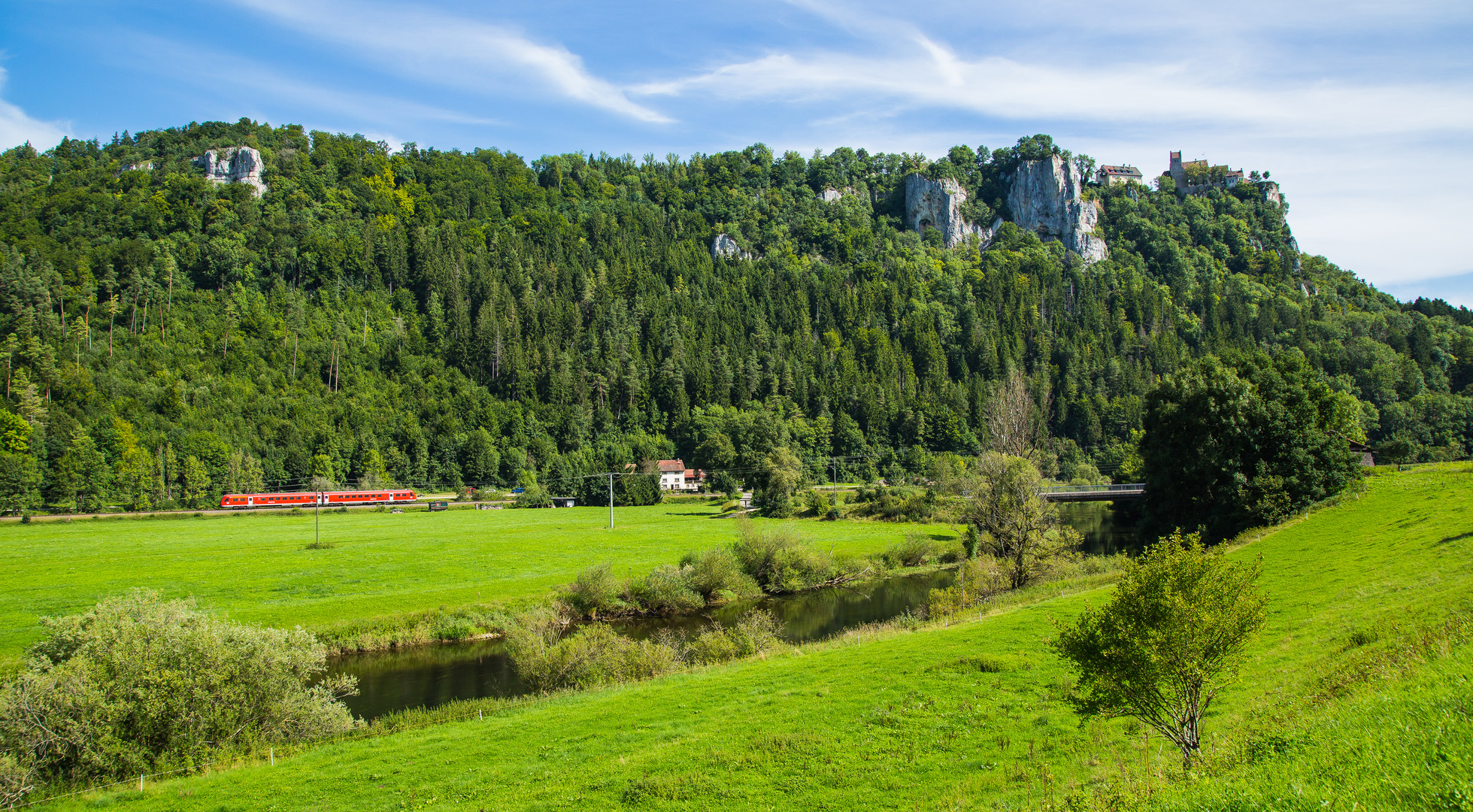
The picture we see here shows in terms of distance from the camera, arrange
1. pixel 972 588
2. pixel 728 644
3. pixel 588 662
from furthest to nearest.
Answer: pixel 972 588 → pixel 728 644 → pixel 588 662

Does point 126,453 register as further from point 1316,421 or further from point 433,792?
point 1316,421

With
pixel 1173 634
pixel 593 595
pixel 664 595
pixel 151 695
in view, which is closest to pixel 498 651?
pixel 593 595

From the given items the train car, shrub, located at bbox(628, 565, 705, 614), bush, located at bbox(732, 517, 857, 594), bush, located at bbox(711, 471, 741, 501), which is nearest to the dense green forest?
bush, located at bbox(711, 471, 741, 501)

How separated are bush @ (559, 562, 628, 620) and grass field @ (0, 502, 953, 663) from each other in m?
2.48

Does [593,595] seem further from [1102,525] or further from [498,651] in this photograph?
[1102,525]

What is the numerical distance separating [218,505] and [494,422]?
42.3 meters

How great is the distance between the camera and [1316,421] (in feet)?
151

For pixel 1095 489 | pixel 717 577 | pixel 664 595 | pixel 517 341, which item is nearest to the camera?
pixel 664 595

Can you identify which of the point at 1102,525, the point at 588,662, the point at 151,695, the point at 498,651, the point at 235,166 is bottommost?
the point at 498,651

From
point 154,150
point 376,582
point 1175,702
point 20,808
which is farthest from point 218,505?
point 154,150

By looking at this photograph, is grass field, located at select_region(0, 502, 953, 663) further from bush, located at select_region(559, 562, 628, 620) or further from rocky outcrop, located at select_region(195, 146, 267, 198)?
rocky outcrop, located at select_region(195, 146, 267, 198)

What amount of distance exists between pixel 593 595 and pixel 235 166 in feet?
634

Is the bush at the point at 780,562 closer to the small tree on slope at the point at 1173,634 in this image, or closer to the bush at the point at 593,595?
the bush at the point at 593,595

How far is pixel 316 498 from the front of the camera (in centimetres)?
9388
